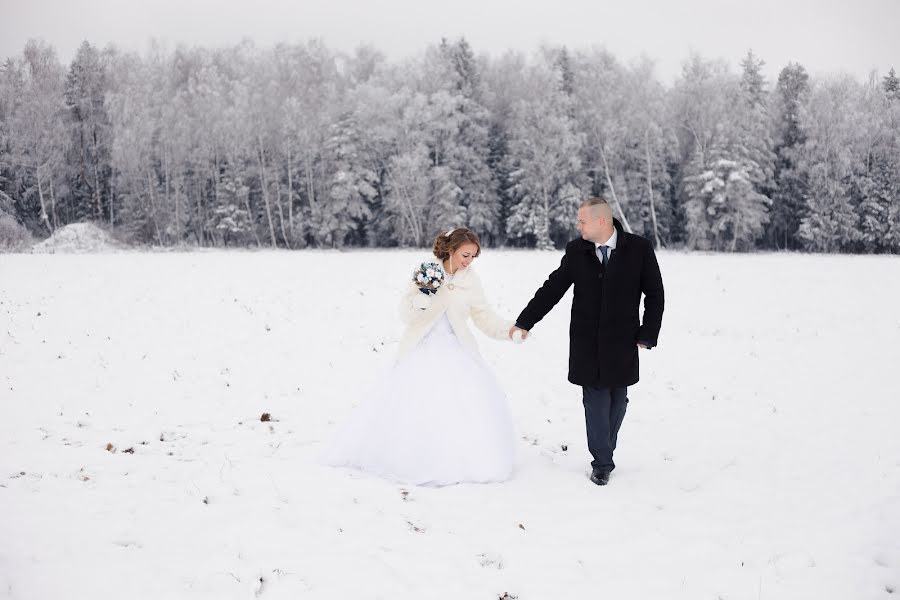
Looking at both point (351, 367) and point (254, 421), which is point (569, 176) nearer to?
point (351, 367)

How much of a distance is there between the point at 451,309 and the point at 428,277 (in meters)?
0.42

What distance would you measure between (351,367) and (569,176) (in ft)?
102

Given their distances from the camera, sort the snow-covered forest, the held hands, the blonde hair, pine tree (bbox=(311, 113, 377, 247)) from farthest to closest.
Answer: pine tree (bbox=(311, 113, 377, 247)), the snow-covered forest, the held hands, the blonde hair

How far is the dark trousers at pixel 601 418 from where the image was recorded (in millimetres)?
5648

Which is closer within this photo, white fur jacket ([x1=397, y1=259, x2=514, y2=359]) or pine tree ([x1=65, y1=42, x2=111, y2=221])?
white fur jacket ([x1=397, y1=259, x2=514, y2=359])

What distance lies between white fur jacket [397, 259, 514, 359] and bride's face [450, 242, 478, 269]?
9 centimetres

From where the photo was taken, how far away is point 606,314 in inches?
218

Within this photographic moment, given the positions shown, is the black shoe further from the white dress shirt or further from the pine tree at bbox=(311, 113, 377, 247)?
the pine tree at bbox=(311, 113, 377, 247)

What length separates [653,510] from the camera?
202 inches

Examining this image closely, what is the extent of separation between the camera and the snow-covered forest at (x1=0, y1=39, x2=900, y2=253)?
122ft

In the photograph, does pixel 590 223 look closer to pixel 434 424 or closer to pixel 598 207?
pixel 598 207

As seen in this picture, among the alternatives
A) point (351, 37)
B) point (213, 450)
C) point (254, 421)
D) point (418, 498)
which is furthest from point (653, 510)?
point (351, 37)

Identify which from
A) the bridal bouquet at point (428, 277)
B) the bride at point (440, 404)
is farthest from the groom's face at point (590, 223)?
the bridal bouquet at point (428, 277)

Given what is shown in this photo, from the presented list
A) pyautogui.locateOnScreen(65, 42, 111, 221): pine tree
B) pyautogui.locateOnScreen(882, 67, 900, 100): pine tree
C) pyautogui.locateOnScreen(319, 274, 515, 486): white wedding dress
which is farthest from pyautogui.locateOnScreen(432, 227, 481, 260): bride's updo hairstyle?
pyautogui.locateOnScreen(882, 67, 900, 100): pine tree
